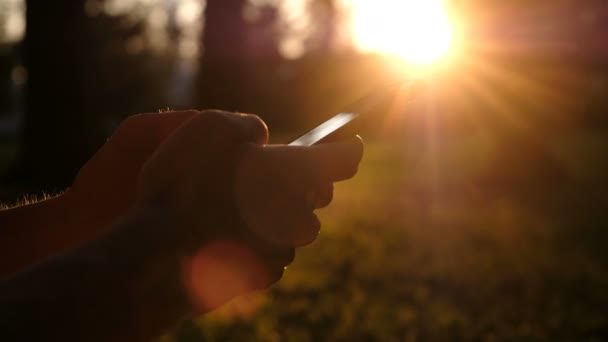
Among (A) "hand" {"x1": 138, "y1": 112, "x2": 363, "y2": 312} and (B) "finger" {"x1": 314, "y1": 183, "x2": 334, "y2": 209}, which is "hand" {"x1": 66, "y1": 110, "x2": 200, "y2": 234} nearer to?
(A) "hand" {"x1": 138, "y1": 112, "x2": 363, "y2": 312}

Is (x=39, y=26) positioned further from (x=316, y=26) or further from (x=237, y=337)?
(x=316, y=26)

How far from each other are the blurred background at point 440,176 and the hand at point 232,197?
46 centimetres

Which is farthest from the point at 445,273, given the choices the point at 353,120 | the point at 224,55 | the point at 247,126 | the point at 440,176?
the point at 224,55

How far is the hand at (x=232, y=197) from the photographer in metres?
1.43

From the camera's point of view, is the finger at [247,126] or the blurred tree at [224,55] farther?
the blurred tree at [224,55]

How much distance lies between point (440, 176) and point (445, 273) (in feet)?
21.9

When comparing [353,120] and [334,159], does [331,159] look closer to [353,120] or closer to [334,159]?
[334,159]

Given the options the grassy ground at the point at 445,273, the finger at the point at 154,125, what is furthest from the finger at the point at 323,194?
the grassy ground at the point at 445,273

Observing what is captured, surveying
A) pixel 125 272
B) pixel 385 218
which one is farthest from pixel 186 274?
pixel 385 218

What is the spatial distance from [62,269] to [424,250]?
16.8 feet

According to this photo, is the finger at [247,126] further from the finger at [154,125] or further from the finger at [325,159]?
the finger at [154,125]

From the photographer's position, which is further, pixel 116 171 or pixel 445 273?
pixel 445 273

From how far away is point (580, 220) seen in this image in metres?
7.63

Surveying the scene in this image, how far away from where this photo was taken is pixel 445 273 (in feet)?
17.7
